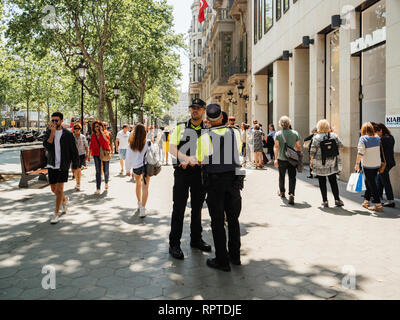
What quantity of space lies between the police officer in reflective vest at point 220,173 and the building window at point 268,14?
59.4ft

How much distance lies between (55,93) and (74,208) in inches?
2088

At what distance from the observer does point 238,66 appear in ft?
96.2

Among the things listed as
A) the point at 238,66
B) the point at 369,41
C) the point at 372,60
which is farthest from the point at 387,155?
the point at 238,66

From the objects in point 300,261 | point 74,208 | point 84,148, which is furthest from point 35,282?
point 84,148

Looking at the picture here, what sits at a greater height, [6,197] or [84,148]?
[84,148]

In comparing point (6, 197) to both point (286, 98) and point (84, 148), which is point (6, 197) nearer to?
point (84, 148)

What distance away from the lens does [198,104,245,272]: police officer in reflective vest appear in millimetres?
4688

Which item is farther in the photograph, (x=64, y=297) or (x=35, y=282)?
(x=35, y=282)

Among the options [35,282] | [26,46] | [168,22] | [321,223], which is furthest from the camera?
[168,22]

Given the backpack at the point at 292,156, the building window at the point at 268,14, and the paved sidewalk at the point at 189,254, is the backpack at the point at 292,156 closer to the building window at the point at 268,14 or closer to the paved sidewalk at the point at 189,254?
the paved sidewalk at the point at 189,254

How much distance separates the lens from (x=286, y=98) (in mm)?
20891

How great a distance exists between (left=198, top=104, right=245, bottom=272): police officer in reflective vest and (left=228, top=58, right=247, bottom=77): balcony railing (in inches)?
994
